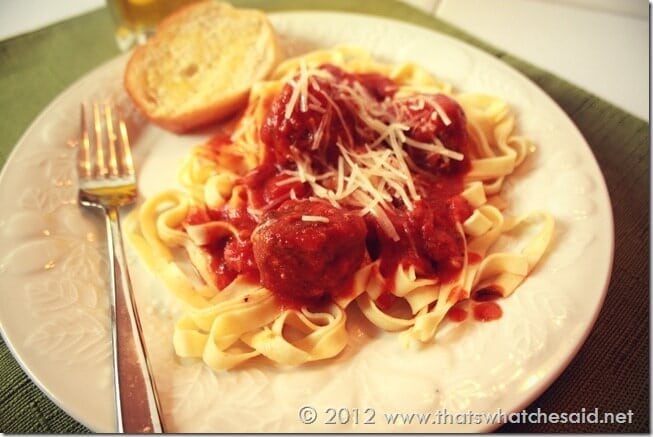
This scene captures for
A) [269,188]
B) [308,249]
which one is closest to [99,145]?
[269,188]

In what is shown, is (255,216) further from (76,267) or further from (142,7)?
(142,7)

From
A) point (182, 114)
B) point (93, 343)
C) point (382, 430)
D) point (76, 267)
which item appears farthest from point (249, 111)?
point (382, 430)

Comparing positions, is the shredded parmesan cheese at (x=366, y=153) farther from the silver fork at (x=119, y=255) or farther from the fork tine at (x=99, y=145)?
the fork tine at (x=99, y=145)

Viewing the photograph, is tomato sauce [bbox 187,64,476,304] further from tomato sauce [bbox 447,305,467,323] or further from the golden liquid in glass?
the golden liquid in glass

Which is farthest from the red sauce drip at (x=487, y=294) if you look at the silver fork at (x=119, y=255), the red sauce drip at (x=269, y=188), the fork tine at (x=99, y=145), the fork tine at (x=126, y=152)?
the fork tine at (x=99, y=145)

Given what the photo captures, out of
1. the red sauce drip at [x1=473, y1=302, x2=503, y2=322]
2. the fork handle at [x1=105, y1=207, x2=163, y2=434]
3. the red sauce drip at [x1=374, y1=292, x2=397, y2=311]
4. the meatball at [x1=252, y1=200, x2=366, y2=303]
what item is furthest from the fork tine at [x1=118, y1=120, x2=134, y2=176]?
the red sauce drip at [x1=473, y1=302, x2=503, y2=322]

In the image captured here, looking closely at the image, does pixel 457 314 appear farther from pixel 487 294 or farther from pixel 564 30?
pixel 564 30
